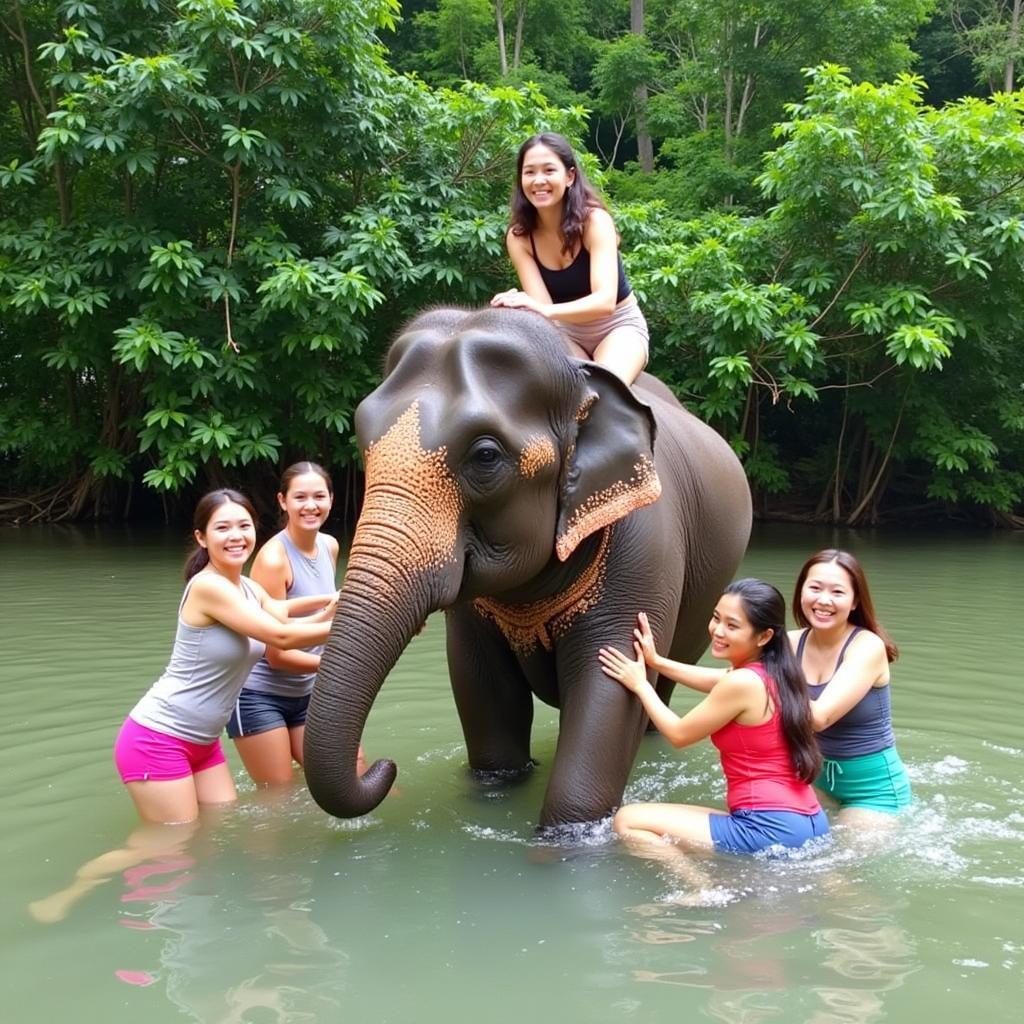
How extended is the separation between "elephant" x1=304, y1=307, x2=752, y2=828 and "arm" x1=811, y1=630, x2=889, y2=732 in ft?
1.85

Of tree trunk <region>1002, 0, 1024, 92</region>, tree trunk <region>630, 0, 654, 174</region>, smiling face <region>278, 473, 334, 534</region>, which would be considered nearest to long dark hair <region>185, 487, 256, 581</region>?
smiling face <region>278, 473, 334, 534</region>

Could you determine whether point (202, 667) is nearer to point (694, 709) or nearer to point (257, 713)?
point (257, 713)

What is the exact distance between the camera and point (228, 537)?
3705 mm

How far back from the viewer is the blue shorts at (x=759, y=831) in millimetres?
3372

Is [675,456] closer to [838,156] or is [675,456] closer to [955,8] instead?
[838,156]

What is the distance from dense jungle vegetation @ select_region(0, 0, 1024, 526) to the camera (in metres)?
10.7

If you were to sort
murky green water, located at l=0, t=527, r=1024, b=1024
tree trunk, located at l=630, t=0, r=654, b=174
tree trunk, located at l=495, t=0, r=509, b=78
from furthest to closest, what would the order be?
tree trunk, located at l=630, t=0, r=654, b=174, tree trunk, located at l=495, t=0, r=509, b=78, murky green water, located at l=0, t=527, r=1024, b=1024

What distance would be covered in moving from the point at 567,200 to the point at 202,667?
208cm

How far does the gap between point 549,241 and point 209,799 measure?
2.37 meters

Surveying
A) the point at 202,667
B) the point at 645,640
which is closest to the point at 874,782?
the point at 645,640

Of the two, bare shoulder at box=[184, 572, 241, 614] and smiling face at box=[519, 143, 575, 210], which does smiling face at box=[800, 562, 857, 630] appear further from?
bare shoulder at box=[184, 572, 241, 614]

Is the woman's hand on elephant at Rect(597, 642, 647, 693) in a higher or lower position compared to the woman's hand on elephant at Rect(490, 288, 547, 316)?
lower

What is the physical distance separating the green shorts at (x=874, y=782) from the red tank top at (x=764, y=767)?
454mm

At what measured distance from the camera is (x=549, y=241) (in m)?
4.05
